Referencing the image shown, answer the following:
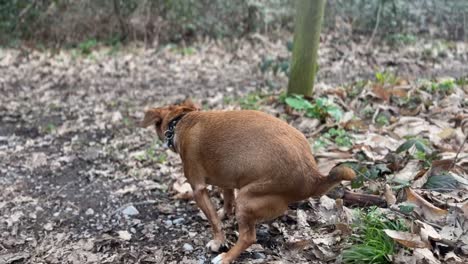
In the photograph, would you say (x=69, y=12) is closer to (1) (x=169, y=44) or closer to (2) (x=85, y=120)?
(1) (x=169, y=44)

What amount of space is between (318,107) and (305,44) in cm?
90

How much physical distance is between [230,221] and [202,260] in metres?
0.70

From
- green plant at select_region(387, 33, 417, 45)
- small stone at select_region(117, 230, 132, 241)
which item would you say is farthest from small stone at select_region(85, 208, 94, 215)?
green plant at select_region(387, 33, 417, 45)

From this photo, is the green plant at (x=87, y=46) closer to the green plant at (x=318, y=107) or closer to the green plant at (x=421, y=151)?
the green plant at (x=318, y=107)

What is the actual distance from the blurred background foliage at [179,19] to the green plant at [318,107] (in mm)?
6847

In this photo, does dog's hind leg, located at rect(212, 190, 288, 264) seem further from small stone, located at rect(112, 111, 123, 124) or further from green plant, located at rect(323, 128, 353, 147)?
small stone, located at rect(112, 111, 123, 124)

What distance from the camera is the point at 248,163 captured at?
13.5 ft

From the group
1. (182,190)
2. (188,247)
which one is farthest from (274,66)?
(188,247)

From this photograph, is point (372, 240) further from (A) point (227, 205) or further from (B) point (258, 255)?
(A) point (227, 205)

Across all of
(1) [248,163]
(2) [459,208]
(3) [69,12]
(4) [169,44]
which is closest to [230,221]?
(1) [248,163]

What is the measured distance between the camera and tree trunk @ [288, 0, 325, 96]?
275 inches

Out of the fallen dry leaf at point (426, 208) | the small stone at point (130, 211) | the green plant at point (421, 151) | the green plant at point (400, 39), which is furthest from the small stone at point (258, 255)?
the green plant at point (400, 39)

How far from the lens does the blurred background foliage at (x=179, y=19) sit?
44.8 ft

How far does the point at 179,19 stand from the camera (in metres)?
14.4
